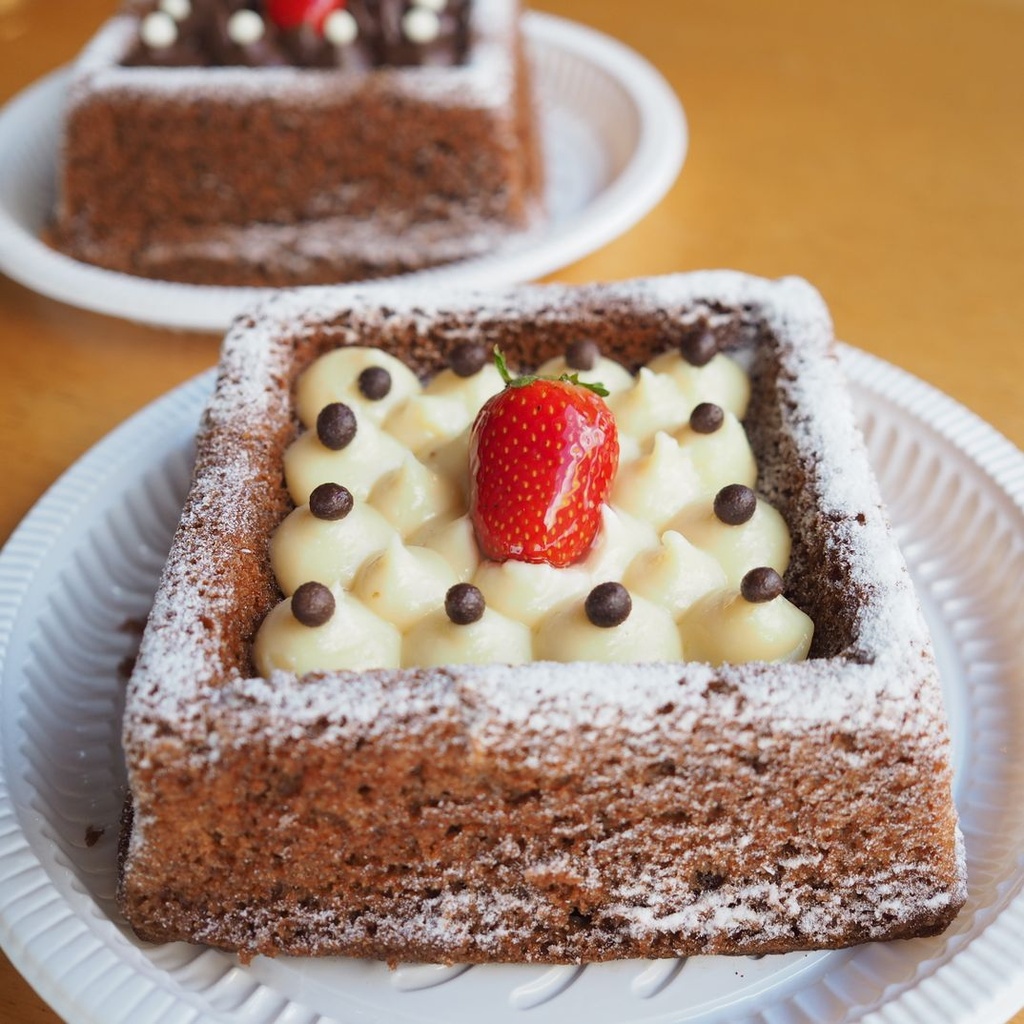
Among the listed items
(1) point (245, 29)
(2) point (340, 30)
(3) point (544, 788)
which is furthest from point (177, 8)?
(3) point (544, 788)

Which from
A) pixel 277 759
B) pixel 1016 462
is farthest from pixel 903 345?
pixel 277 759

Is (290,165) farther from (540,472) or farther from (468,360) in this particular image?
(540,472)

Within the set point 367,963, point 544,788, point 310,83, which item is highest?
point 310,83

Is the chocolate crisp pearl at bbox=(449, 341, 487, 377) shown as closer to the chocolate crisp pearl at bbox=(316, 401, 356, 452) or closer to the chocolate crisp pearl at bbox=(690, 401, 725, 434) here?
the chocolate crisp pearl at bbox=(316, 401, 356, 452)

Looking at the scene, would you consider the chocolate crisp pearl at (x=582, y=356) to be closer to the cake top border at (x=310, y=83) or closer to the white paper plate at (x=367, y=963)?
the white paper plate at (x=367, y=963)

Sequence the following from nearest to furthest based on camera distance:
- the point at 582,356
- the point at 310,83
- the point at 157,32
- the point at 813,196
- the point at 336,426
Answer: the point at 336,426 → the point at 582,356 → the point at 310,83 → the point at 157,32 → the point at 813,196

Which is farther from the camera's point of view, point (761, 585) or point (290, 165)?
point (290, 165)
